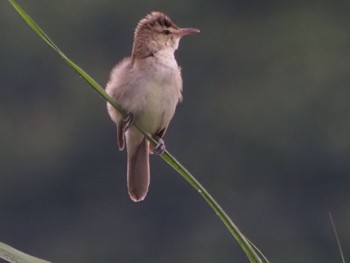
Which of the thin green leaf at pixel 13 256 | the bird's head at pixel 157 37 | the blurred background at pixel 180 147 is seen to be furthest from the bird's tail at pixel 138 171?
the blurred background at pixel 180 147

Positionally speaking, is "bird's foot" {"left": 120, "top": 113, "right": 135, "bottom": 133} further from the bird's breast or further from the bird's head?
the bird's head

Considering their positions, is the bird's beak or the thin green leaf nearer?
the thin green leaf

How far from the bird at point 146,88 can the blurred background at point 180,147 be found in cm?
2013

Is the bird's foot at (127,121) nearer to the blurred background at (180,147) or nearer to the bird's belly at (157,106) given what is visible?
the bird's belly at (157,106)

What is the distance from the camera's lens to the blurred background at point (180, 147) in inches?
1067

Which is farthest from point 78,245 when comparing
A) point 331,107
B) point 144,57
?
point 144,57

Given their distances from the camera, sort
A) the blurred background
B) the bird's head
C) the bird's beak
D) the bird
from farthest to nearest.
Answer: the blurred background → the bird's head → the bird's beak → the bird

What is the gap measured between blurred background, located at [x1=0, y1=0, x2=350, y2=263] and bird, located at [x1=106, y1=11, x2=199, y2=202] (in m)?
20.1

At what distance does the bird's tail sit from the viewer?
4633 mm

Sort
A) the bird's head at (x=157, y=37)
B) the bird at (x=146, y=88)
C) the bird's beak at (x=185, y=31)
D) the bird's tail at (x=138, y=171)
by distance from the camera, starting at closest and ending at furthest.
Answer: the bird's tail at (x=138, y=171) < the bird at (x=146, y=88) < the bird's beak at (x=185, y=31) < the bird's head at (x=157, y=37)

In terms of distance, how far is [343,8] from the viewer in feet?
109

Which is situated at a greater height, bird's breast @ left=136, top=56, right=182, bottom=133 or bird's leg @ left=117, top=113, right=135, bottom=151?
bird's breast @ left=136, top=56, right=182, bottom=133

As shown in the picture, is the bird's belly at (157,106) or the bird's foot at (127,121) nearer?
the bird's foot at (127,121)

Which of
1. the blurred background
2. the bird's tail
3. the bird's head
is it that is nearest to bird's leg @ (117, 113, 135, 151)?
the bird's tail
